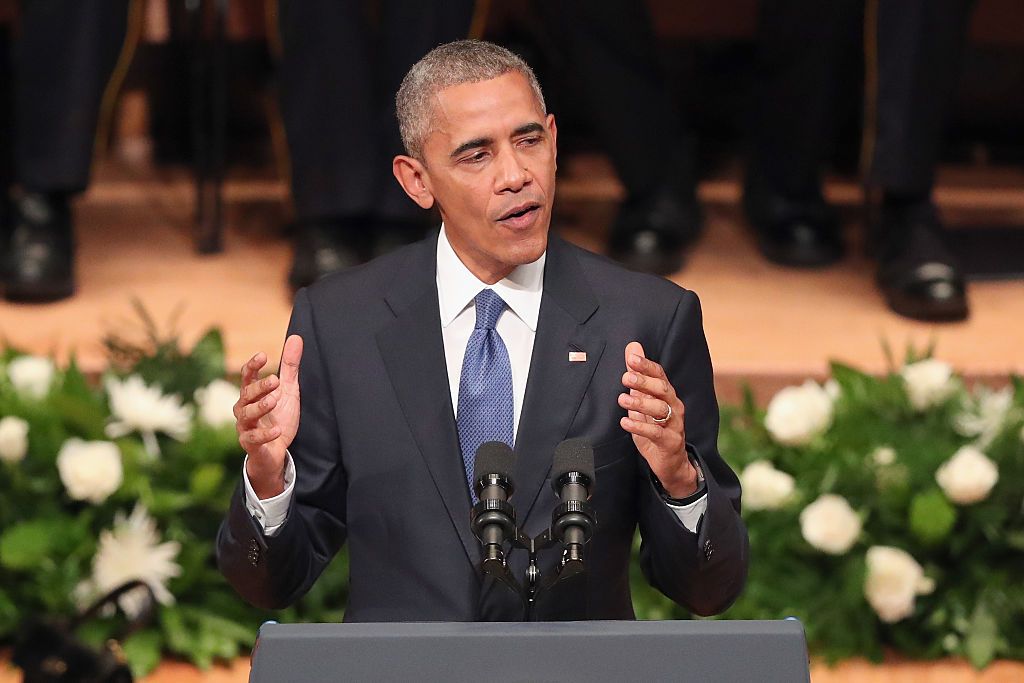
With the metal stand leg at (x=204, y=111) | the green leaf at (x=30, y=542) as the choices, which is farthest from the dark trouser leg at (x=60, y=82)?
the green leaf at (x=30, y=542)

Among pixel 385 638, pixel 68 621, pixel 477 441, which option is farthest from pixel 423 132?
pixel 68 621

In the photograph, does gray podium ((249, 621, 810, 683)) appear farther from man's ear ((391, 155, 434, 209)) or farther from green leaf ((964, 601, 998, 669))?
green leaf ((964, 601, 998, 669))

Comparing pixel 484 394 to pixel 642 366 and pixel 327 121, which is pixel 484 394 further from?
pixel 327 121

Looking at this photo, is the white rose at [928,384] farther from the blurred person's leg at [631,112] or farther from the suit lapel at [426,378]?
the suit lapel at [426,378]

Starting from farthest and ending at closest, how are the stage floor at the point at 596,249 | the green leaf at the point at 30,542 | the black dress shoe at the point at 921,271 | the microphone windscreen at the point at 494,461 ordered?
1. the black dress shoe at the point at 921,271
2. the stage floor at the point at 596,249
3. the green leaf at the point at 30,542
4. the microphone windscreen at the point at 494,461

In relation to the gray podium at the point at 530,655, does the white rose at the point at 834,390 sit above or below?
below

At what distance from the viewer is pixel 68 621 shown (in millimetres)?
1704

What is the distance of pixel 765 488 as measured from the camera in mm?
2414

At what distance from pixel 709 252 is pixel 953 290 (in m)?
0.55

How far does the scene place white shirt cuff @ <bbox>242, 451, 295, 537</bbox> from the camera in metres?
1.44

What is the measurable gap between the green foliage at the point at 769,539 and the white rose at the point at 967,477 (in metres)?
0.02

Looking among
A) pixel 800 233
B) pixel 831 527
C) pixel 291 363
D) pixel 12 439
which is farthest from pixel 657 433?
pixel 800 233

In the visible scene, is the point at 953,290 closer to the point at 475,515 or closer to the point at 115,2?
the point at 115,2

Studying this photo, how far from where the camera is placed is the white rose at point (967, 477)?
2.31 m
